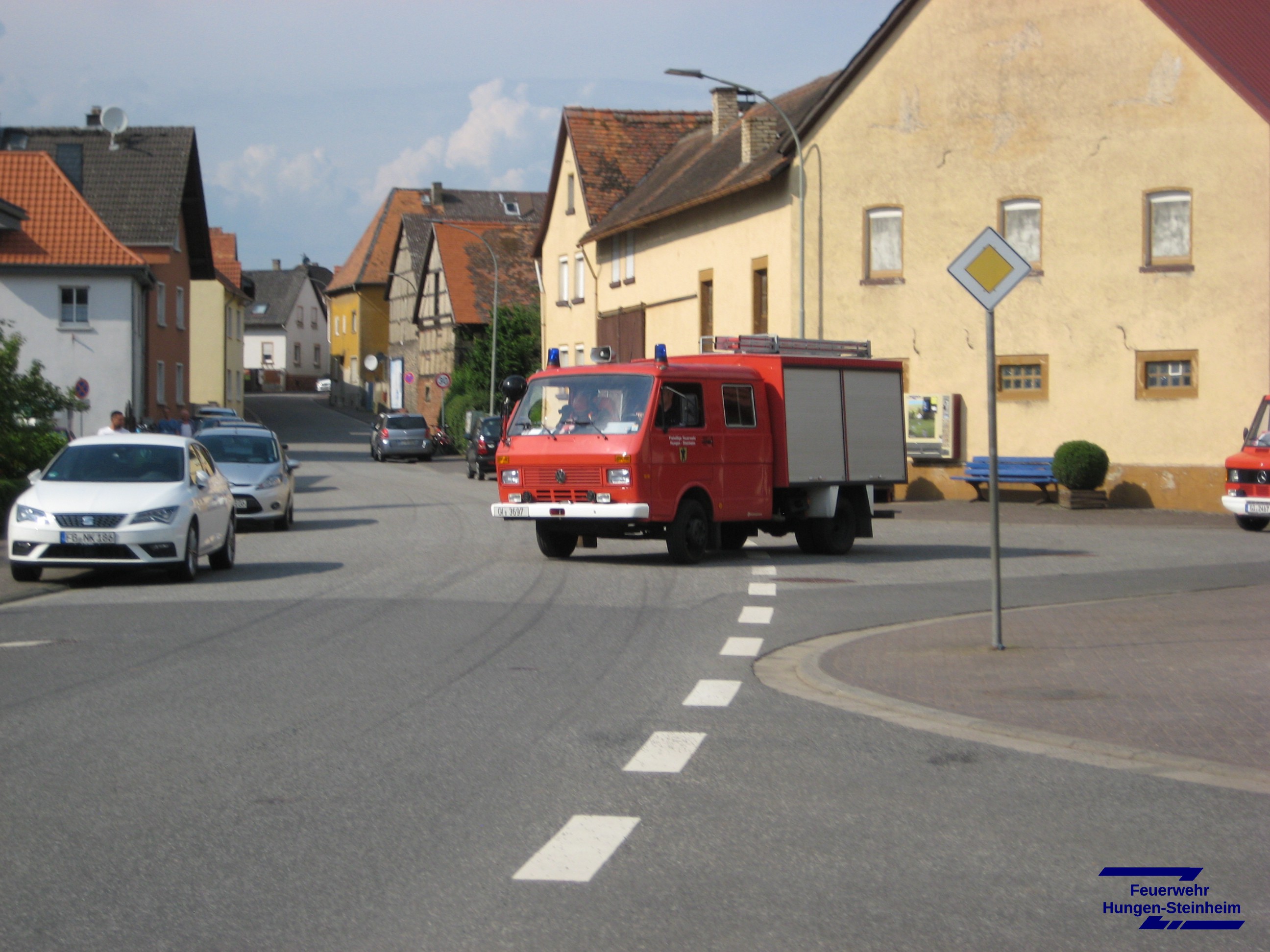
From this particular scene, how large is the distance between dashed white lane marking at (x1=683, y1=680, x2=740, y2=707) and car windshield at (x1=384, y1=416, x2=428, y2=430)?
4677cm

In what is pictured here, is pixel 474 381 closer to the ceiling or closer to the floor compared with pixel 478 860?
closer to the ceiling

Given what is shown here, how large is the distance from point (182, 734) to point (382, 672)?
222cm

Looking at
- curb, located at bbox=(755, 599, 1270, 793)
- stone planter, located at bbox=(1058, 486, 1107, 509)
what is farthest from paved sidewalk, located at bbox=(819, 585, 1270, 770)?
stone planter, located at bbox=(1058, 486, 1107, 509)

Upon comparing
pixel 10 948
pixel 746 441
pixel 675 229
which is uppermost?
pixel 675 229

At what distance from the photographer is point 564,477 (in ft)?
58.8

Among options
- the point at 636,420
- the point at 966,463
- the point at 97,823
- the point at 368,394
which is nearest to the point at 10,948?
the point at 97,823

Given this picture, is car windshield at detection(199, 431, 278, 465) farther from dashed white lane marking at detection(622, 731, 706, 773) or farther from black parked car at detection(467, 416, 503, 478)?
dashed white lane marking at detection(622, 731, 706, 773)

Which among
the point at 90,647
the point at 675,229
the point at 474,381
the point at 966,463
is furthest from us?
the point at 474,381

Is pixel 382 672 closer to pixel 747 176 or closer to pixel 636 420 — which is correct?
pixel 636 420

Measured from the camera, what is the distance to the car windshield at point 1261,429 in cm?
2489

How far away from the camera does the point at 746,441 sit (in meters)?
19.0

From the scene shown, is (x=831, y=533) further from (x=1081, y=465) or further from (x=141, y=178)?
(x=141, y=178)

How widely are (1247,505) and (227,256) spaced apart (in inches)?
3344

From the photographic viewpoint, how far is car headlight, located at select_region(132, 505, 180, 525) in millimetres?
15680
